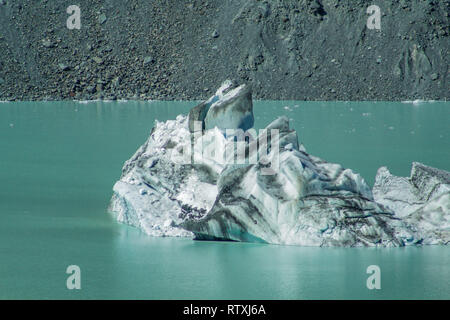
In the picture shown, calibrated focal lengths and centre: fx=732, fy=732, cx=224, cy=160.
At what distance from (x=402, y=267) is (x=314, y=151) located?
35.6 feet

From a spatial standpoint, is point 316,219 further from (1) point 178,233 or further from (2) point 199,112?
(2) point 199,112

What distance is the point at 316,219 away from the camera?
977cm

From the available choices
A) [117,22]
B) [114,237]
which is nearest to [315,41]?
[117,22]

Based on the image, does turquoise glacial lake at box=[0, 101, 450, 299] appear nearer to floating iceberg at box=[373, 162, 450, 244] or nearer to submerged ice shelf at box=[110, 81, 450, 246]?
submerged ice shelf at box=[110, 81, 450, 246]

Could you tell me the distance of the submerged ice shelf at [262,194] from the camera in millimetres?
9844

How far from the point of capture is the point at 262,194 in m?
10.0

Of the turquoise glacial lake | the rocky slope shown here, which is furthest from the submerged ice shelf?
the rocky slope

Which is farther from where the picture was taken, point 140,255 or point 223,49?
point 223,49

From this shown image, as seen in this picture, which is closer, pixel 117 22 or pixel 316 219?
pixel 316 219

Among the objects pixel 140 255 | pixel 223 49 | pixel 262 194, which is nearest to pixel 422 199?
pixel 262 194

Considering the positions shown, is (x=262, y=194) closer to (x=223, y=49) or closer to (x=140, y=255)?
(x=140, y=255)

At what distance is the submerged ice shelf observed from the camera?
9.84m

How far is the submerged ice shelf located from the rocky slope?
30.8 metres

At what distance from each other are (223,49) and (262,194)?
3713 centimetres
